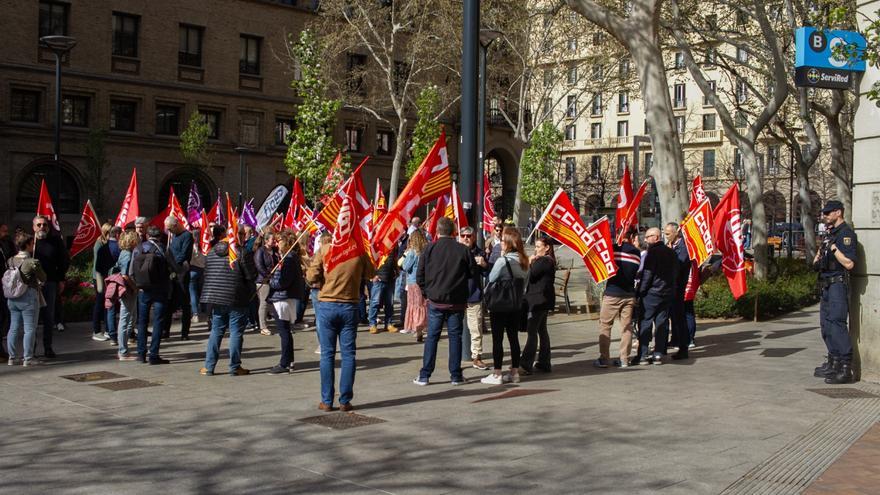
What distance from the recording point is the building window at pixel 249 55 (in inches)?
1750

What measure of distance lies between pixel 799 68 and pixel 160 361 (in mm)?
8753

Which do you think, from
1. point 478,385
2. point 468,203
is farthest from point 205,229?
point 478,385

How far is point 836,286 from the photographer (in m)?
11.2

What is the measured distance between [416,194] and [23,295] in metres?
4.95

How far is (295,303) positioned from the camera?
11.9 metres

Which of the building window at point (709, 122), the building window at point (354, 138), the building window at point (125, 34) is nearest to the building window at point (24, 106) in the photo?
the building window at point (125, 34)

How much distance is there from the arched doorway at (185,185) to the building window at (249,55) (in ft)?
18.1

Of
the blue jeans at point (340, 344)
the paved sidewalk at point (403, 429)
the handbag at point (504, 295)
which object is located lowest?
the paved sidewalk at point (403, 429)

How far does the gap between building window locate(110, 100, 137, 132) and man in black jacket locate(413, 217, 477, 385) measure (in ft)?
107

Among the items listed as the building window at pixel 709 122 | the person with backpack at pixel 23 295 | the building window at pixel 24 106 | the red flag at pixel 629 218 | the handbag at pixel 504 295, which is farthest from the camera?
the building window at pixel 709 122

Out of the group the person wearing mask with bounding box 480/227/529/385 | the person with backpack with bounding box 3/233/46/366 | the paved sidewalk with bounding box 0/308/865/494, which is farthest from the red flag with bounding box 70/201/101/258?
the person wearing mask with bounding box 480/227/529/385

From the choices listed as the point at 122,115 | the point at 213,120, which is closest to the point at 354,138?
the point at 213,120

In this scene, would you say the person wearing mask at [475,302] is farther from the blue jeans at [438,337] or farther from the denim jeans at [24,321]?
the denim jeans at [24,321]

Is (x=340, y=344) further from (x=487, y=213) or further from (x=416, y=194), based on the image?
(x=487, y=213)
